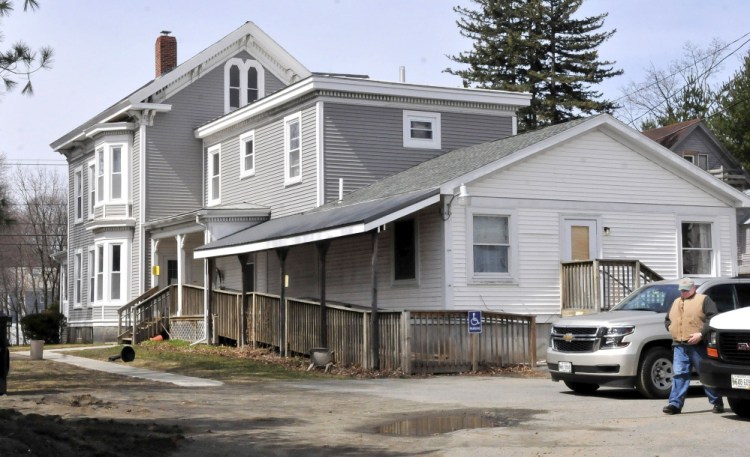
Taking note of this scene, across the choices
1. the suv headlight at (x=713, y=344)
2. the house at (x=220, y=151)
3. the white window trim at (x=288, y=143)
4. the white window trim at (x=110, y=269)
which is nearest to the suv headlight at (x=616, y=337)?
the suv headlight at (x=713, y=344)

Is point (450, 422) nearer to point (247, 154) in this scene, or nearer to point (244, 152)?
point (247, 154)

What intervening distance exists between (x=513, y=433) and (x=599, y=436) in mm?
1040

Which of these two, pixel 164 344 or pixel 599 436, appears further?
pixel 164 344

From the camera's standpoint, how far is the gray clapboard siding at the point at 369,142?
29219 mm

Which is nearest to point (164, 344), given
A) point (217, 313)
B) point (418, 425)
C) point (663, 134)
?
point (217, 313)

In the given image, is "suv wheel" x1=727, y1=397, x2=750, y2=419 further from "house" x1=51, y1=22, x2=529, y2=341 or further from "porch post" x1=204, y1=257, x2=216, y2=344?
"porch post" x1=204, y1=257, x2=216, y2=344

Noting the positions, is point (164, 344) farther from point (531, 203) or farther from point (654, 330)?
point (654, 330)

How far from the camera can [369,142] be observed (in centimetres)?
2992

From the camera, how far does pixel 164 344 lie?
30906 mm

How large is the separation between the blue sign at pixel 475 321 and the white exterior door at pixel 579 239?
3.90 metres

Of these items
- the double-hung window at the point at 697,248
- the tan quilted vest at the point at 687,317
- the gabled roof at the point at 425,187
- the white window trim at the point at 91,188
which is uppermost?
the white window trim at the point at 91,188

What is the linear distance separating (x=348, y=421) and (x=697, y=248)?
15116 millimetres

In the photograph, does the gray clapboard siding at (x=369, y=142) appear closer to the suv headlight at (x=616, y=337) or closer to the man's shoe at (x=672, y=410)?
the suv headlight at (x=616, y=337)

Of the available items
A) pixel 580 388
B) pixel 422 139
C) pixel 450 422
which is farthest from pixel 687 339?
pixel 422 139
